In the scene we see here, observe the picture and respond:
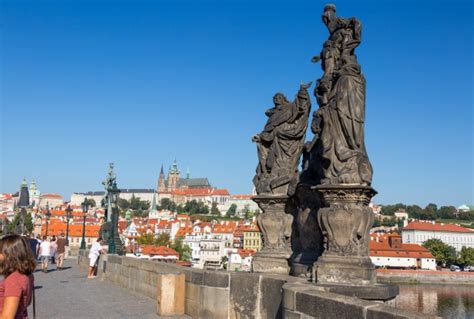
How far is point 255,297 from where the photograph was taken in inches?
238

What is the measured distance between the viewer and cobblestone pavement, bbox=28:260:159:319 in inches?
318

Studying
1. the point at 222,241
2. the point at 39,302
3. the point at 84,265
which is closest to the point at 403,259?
the point at 222,241

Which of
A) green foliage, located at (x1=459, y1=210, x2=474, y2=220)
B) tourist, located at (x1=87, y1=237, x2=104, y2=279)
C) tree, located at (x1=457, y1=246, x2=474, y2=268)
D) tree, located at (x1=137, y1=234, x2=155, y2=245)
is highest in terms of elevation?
green foliage, located at (x1=459, y1=210, x2=474, y2=220)

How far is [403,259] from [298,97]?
105 meters

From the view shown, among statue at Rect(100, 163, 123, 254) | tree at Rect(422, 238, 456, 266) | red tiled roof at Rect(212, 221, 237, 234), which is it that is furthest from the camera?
red tiled roof at Rect(212, 221, 237, 234)

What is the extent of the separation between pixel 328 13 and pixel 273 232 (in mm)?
2838

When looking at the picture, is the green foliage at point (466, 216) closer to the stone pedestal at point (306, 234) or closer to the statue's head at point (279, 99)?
the statue's head at point (279, 99)

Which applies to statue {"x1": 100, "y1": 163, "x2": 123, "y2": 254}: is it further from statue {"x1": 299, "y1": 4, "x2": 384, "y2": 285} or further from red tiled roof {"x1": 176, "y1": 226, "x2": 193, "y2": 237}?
red tiled roof {"x1": 176, "y1": 226, "x2": 193, "y2": 237}

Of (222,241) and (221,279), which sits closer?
(221,279)

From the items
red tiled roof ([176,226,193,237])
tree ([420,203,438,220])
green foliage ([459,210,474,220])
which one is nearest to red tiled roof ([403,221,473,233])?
tree ([420,203,438,220])

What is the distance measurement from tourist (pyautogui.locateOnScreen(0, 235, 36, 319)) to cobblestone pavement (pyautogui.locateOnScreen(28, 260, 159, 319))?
4969 mm

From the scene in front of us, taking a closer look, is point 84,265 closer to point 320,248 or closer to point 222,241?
point 320,248

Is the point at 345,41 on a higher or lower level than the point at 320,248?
higher

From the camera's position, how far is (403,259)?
104625 mm
